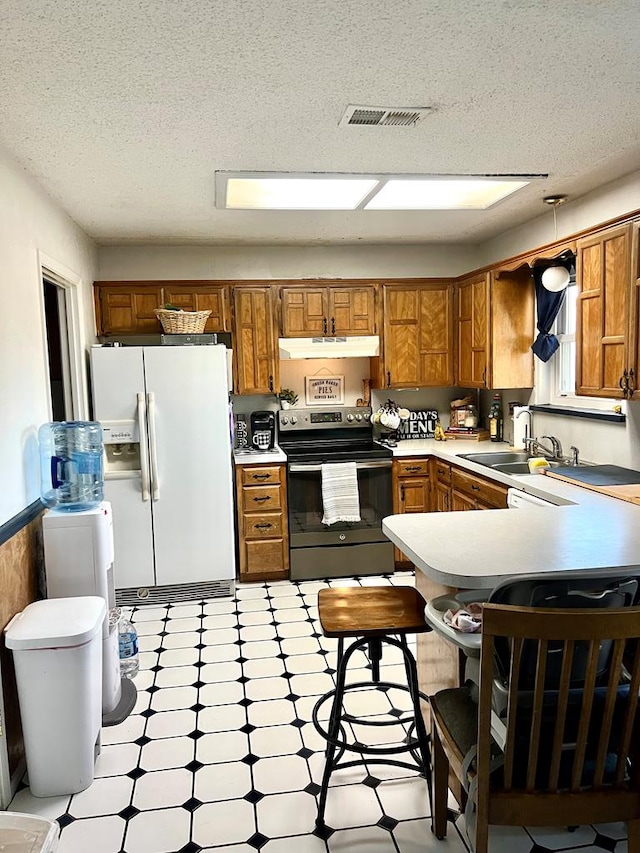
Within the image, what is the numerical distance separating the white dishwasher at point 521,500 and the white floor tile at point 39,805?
7.52ft

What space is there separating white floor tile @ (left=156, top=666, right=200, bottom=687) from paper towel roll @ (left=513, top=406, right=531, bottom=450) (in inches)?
105

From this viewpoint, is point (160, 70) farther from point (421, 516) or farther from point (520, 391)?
point (520, 391)

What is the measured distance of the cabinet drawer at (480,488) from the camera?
3688 millimetres

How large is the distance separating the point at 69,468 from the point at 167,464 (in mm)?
1284

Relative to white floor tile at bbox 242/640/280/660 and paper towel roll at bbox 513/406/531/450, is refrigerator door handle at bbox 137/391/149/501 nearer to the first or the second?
white floor tile at bbox 242/640/280/660

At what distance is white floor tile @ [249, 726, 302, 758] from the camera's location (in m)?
2.59

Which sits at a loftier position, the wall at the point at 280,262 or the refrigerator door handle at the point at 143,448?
the wall at the point at 280,262

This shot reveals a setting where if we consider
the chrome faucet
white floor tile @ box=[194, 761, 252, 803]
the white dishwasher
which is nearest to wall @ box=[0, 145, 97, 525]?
white floor tile @ box=[194, 761, 252, 803]

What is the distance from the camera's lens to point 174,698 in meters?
3.03

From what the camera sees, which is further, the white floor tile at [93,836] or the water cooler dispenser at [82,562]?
the water cooler dispenser at [82,562]

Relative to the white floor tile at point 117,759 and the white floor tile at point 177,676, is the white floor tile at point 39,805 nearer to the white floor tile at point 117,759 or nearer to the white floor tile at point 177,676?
the white floor tile at point 117,759

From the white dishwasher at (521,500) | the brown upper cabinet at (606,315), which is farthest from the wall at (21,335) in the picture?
the brown upper cabinet at (606,315)

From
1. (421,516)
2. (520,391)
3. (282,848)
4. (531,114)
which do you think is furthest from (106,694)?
(520,391)

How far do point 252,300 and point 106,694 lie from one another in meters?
3.00
